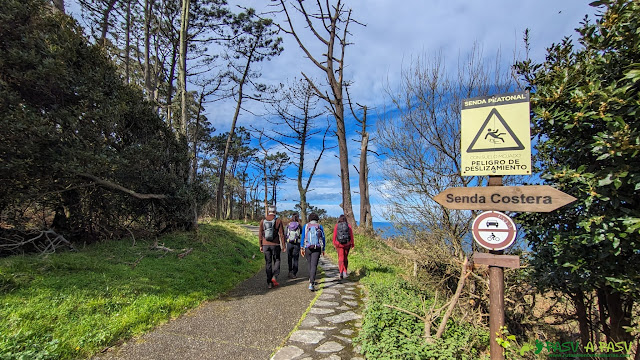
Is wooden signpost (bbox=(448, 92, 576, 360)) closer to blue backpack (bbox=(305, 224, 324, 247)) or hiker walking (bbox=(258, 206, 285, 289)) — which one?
blue backpack (bbox=(305, 224, 324, 247))

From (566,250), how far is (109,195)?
9144 mm

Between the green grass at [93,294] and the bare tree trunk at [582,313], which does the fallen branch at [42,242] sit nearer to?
the green grass at [93,294]

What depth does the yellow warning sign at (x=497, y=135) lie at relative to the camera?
266cm

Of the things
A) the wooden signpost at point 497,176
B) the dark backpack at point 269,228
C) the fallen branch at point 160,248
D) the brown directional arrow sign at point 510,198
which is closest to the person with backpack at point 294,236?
the dark backpack at point 269,228

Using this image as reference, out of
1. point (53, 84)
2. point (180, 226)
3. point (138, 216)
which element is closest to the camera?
point (53, 84)

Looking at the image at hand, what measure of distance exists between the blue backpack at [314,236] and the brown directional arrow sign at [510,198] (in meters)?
3.73

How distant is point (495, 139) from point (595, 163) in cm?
108

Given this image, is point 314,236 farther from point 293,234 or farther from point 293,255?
point 293,255

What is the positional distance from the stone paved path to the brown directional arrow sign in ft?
6.95

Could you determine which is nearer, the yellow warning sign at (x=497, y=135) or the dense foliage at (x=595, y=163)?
the dense foliage at (x=595, y=163)

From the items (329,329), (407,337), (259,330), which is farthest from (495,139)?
(259,330)

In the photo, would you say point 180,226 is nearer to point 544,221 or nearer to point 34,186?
point 34,186

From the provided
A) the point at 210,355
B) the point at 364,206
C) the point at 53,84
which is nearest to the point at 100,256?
the point at 53,84

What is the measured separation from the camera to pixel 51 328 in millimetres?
3252
